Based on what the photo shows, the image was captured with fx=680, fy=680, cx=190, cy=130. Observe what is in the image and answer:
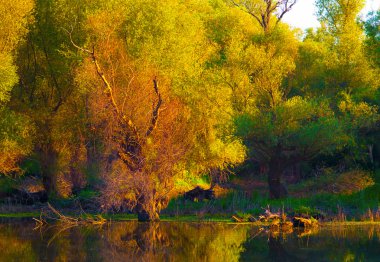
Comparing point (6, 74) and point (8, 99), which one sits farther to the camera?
point (8, 99)

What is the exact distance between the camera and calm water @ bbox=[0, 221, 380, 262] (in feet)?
95.0

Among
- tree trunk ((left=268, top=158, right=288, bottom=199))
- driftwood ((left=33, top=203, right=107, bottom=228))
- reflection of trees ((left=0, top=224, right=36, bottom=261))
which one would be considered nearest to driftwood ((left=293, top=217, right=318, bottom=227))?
tree trunk ((left=268, top=158, right=288, bottom=199))

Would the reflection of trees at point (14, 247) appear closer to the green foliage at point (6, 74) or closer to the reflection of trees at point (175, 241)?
the reflection of trees at point (175, 241)

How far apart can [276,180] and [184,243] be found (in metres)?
18.4

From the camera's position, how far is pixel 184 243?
110 feet

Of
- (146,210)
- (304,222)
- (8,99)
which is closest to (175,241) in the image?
(146,210)

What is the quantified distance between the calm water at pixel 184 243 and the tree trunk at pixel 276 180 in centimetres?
A: 1049

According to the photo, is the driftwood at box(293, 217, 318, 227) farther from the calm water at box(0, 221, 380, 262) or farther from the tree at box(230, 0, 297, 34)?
the tree at box(230, 0, 297, 34)

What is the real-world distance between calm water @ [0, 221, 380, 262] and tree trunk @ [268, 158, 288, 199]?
10.5m

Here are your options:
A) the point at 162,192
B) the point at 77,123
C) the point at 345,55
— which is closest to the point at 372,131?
the point at 345,55

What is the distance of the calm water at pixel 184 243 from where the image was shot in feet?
95.0

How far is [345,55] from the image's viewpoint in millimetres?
56281

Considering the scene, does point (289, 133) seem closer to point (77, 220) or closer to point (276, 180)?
point (276, 180)

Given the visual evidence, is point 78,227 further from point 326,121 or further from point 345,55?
point 345,55
